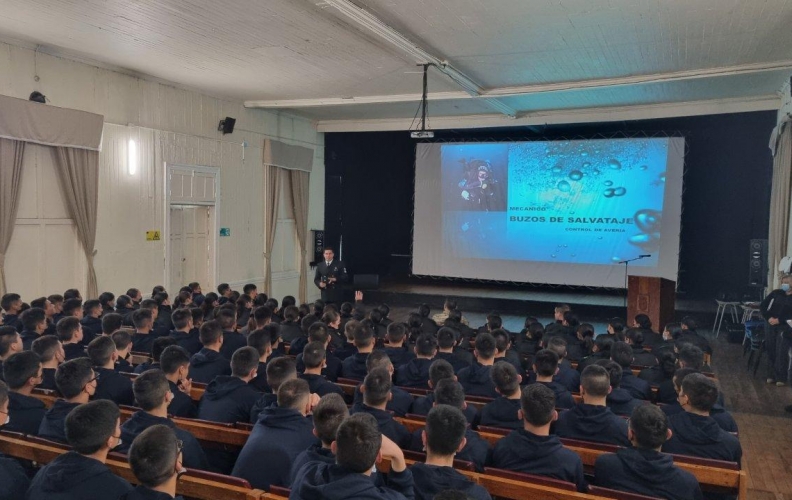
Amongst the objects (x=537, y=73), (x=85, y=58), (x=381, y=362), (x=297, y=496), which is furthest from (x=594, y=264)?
(x=297, y=496)

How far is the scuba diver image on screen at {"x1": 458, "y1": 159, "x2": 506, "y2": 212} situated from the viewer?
1142 cm

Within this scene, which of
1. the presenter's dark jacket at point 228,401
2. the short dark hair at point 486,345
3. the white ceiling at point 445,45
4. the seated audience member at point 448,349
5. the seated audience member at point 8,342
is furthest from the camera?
the white ceiling at point 445,45

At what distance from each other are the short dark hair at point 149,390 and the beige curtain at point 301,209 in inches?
356

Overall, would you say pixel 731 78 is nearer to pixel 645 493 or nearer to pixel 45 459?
pixel 645 493

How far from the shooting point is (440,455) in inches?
89.4

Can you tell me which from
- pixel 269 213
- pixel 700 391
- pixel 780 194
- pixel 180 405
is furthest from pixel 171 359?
pixel 780 194

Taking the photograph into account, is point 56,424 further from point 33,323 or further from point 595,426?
point 595,426

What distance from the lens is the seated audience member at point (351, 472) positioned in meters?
1.89

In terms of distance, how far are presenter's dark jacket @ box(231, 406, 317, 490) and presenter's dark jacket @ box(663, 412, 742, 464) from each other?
6.27 ft

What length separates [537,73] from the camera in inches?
316

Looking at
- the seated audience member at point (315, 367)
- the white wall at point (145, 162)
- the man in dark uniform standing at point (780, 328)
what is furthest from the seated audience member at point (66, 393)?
the man in dark uniform standing at point (780, 328)

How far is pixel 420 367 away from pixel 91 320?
3488 mm

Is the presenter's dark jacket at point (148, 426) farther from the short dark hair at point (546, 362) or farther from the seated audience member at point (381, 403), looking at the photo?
the short dark hair at point (546, 362)

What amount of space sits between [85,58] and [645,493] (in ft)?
25.8
